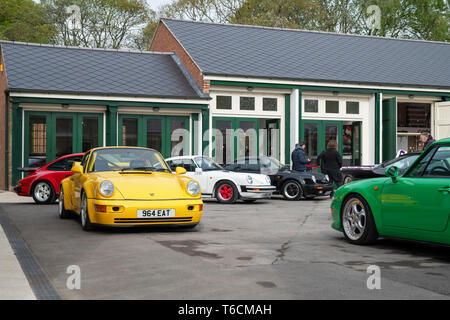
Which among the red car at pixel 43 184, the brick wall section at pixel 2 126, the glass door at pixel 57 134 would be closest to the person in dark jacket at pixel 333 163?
the red car at pixel 43 184

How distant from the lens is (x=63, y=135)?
69.9 feet

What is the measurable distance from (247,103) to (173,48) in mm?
5123

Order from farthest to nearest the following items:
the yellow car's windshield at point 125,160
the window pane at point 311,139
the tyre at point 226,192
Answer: the window pane at point 311,139 < the tyre at point 226,192 < the yellow car's windshield at point 125,160

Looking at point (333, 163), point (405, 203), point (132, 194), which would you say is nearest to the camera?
point (405, 203)

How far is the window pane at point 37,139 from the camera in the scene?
20.8 meters

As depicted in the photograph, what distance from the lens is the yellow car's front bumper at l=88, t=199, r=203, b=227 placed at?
338 inches

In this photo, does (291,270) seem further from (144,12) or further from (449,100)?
(144,12)

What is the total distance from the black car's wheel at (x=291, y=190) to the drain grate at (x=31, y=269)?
9.27 metres

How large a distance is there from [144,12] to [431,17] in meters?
21.3

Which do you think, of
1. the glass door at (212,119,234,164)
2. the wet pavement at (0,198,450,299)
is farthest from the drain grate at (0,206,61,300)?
the glass door at (212,119,234,164)

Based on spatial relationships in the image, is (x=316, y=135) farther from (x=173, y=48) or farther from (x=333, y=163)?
(x=333, y=163)

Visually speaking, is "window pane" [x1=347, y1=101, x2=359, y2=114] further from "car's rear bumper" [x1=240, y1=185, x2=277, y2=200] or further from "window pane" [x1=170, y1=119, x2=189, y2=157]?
"car's rear bumper" [x1=240, y1=185, x2=277, y2=200]

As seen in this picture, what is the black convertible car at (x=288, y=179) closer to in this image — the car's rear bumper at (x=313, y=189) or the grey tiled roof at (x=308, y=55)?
the car's rear bumper at (x=313, y=189)

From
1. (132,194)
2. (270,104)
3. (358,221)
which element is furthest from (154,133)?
(358,221)
